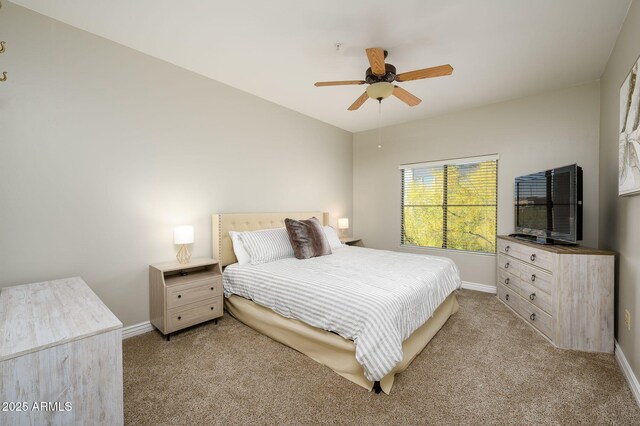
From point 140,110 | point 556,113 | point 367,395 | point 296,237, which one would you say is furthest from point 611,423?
point 140,110

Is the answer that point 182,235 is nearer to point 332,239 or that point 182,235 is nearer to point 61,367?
point 61,367

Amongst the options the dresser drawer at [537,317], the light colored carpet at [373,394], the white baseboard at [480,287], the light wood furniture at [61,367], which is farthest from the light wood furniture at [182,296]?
the white baseboard at [480,287]

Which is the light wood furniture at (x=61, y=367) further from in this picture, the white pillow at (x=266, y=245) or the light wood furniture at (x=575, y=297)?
the light wood furniture at (x=575, y=297)

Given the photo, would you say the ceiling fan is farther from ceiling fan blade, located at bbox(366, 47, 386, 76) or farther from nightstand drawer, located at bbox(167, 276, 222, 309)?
nightstand drawer, located at bbox(167, 276, 222, 309)

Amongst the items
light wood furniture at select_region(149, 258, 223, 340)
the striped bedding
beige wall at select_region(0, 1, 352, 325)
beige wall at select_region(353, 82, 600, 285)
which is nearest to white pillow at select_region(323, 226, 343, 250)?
the striped bedding

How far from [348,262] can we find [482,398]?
1558 millimetres

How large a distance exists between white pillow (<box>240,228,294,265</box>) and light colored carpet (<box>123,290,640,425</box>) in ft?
2.74

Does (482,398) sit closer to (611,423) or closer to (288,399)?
(611,423)

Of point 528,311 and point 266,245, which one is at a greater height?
point 266,245

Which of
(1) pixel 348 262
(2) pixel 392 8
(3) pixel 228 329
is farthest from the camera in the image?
(1) pixel 348 262

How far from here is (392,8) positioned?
2.03 meters

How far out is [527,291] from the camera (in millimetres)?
2885

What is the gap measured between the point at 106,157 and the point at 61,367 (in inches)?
76.5

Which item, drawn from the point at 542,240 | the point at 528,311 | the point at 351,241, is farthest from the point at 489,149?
the point at 351,241
